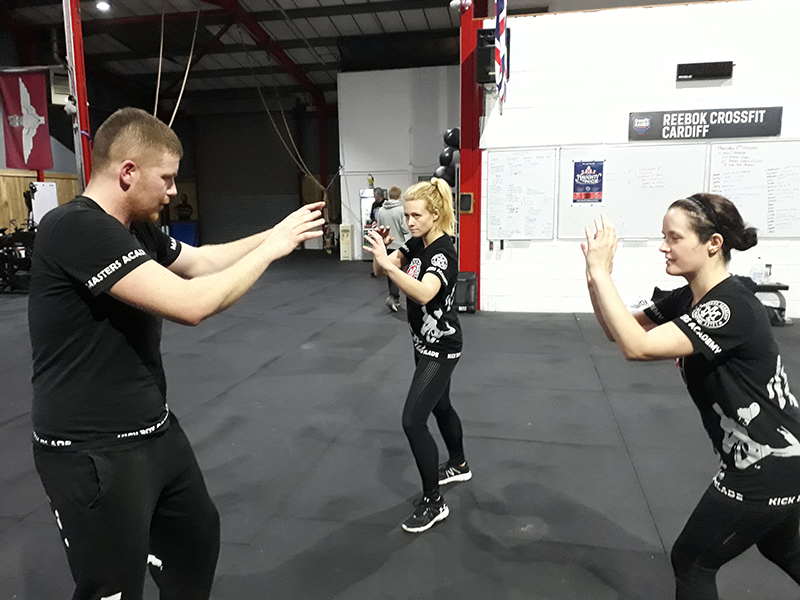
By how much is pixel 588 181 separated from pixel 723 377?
19.4 ft

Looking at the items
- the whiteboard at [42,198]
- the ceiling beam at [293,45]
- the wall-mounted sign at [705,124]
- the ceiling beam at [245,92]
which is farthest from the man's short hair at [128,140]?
the ceiling beam at [245,92]

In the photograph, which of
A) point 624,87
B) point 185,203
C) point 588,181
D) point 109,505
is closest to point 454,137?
point 588,181

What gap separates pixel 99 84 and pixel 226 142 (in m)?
3.74

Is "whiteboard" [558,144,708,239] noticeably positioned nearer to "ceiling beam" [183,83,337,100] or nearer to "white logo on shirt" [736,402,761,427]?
"white logo on shirt" [736,402,761,427]

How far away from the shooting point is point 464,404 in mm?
4004

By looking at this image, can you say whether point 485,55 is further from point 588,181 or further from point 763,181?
point 763,181

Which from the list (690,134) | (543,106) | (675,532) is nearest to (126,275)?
(675,532)

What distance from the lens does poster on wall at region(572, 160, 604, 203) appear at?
683 cm

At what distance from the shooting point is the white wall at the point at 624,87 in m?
6.34

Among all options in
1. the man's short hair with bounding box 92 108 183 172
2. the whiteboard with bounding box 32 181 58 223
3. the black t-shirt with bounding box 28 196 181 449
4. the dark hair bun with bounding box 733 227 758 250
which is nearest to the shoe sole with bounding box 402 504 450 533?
the black t-shirt with bounding box 28 196 181 449

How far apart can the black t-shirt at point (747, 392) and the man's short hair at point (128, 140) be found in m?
1.38

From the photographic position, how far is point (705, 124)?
6.53 meters

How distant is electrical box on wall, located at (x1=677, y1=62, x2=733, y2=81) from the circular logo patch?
6.27 m

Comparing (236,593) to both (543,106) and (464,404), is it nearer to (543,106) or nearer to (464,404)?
(464,404)
